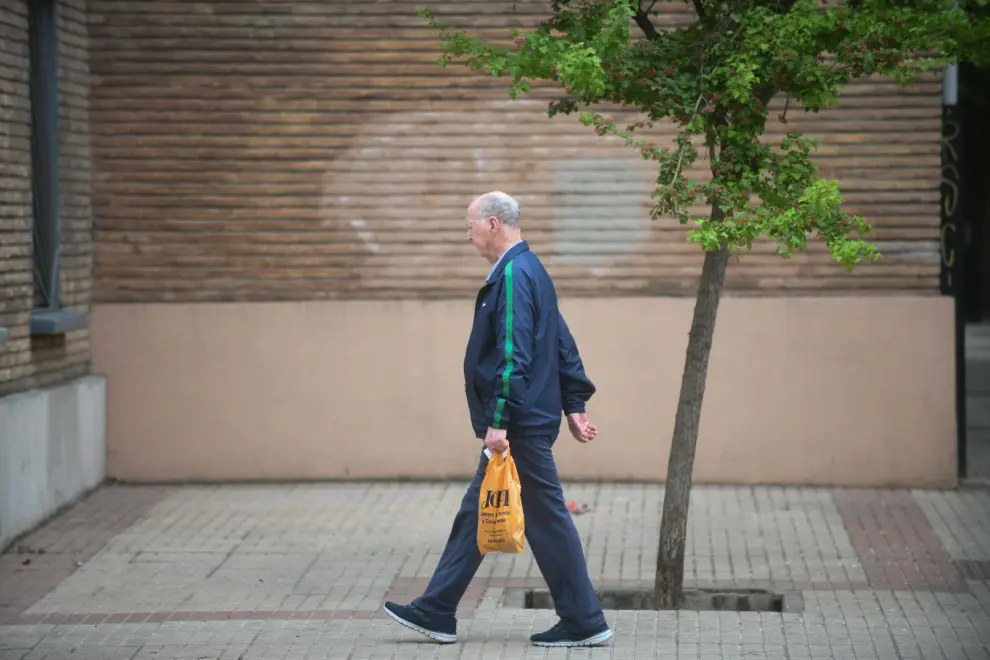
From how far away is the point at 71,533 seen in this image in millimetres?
9523

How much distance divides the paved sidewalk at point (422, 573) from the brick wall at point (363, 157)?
1.53m

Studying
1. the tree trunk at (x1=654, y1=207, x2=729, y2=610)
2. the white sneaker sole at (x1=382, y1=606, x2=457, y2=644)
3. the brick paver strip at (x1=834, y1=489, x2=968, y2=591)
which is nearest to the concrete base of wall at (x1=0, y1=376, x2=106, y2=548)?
the white sneaker sole at (x1=382, y1=606, x2=457, y2=644)

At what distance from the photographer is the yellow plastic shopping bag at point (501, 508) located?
633cm

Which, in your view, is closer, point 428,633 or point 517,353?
point 517,353

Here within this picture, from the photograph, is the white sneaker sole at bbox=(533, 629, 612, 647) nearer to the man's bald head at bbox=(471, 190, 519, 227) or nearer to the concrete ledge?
the man's bald head at bbox=(471, 190, 519, 227)

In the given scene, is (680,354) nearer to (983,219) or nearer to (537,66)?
(537,66)

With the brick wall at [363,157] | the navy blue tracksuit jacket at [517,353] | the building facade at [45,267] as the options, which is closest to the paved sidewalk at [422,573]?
the building facade at [45,267]

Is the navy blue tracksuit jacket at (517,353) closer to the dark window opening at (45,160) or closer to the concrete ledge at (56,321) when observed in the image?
the concrete ledge at (56,321)

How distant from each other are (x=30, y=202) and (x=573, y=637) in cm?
513

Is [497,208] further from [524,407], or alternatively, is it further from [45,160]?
[45,160]

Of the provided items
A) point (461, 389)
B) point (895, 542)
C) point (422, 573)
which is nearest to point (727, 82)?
point (422, 573)

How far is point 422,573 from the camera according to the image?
8.46 m

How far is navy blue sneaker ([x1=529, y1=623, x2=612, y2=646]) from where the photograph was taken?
665cm

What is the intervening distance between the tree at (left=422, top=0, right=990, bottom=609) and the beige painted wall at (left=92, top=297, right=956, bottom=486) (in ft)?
10.2
